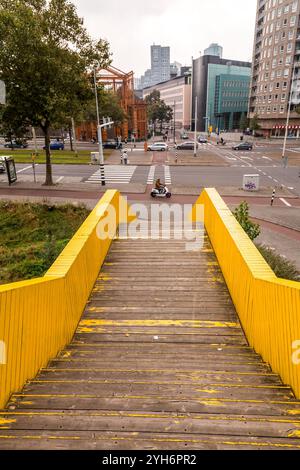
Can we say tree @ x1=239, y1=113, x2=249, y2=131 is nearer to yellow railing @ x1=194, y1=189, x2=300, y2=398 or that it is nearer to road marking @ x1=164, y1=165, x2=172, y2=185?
road marking @ x1=164, y1=165, x2=172, y2=185

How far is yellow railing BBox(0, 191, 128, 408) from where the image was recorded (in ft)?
13.2

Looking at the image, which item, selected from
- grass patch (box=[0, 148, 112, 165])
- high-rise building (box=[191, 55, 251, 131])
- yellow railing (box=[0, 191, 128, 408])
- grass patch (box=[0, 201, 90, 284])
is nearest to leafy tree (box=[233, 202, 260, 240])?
yellow railing (box=[0, 191, 128, 408])

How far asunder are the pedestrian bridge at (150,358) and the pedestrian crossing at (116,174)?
68.0 ft

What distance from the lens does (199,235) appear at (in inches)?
431

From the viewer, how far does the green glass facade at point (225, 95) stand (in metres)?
94.2

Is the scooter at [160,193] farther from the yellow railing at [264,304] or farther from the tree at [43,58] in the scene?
the yellow railing at [264,304]

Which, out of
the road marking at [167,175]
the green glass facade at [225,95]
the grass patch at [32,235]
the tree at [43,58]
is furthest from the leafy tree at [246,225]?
the green glass facade at [225,95]

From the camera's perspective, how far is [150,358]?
5082 millimetres

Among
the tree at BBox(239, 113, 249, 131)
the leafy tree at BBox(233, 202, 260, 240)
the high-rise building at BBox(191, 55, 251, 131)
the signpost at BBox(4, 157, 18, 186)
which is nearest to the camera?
the leafy tree at BBox(233, 202, 260, 240)

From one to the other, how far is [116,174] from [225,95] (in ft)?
256

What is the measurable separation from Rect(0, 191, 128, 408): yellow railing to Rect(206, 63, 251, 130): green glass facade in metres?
96.0

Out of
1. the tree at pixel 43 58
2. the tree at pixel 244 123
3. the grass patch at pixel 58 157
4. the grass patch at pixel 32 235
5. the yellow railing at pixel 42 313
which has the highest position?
the tree at pixel 43 58

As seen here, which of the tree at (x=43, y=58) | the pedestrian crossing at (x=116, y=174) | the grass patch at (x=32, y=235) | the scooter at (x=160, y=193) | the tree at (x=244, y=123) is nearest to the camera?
the grass patch at (x=32, y=235)
